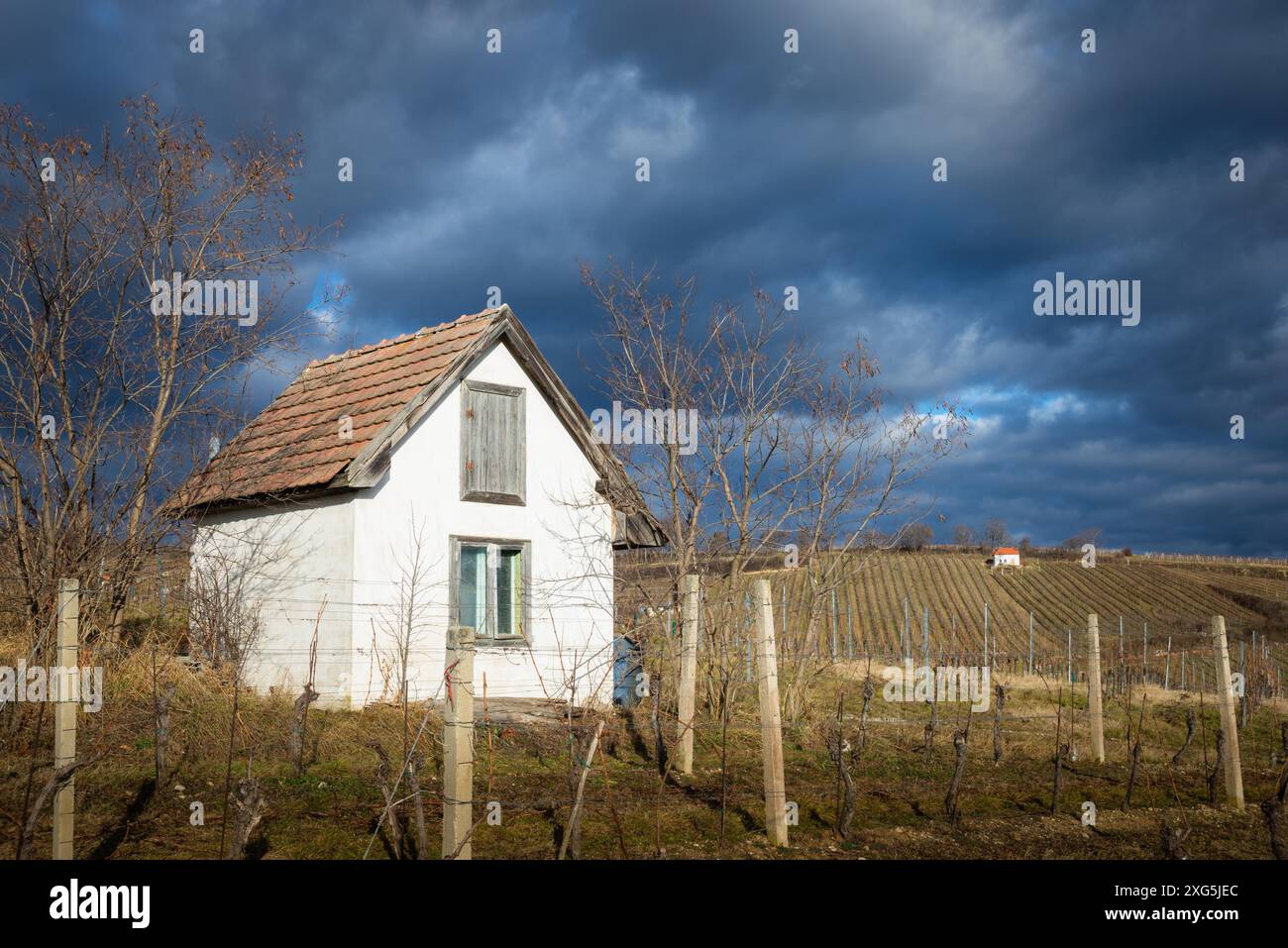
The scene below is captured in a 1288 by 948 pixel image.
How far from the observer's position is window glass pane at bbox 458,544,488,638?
53.2 feet

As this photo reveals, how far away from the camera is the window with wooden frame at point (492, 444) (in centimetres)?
1655

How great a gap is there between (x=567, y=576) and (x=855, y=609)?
1568 inches

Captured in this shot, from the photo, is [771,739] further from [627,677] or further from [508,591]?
[627,677]

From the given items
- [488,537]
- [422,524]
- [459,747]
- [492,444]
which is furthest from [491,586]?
[459,747]

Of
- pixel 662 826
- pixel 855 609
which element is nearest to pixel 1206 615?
pixel 855 609

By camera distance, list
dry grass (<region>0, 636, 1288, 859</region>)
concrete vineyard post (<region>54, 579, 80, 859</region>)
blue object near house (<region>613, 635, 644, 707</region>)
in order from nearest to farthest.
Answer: concrete vineyard post (<region>54, 579, 80, 859</region>) → dry grass (<region>0, 636, 1288, 859</region>) → blue object near house (<region>613, 635, 644, 707</region>)

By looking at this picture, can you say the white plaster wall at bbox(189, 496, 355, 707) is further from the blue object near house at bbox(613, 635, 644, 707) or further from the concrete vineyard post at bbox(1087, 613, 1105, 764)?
the concrete vineyard post at bbox(1087, 613, 1105, 764)

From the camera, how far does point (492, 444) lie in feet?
55.3

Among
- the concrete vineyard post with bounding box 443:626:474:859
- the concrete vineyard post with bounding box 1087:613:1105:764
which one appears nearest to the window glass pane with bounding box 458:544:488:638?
the concrete vineyard post with bounding box 1087:613:1105:764

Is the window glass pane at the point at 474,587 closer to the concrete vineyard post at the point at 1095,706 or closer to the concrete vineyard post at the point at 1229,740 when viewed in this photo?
the concrete vineyard post at the point at 1095,706

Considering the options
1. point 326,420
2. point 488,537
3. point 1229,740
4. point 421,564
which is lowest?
point 1229,740

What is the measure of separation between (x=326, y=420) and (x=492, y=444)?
9.30ft

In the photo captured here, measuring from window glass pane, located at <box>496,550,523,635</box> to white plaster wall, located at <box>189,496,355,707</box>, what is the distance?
2469 millimetres

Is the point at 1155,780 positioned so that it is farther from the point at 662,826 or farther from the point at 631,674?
the point at 631,674
